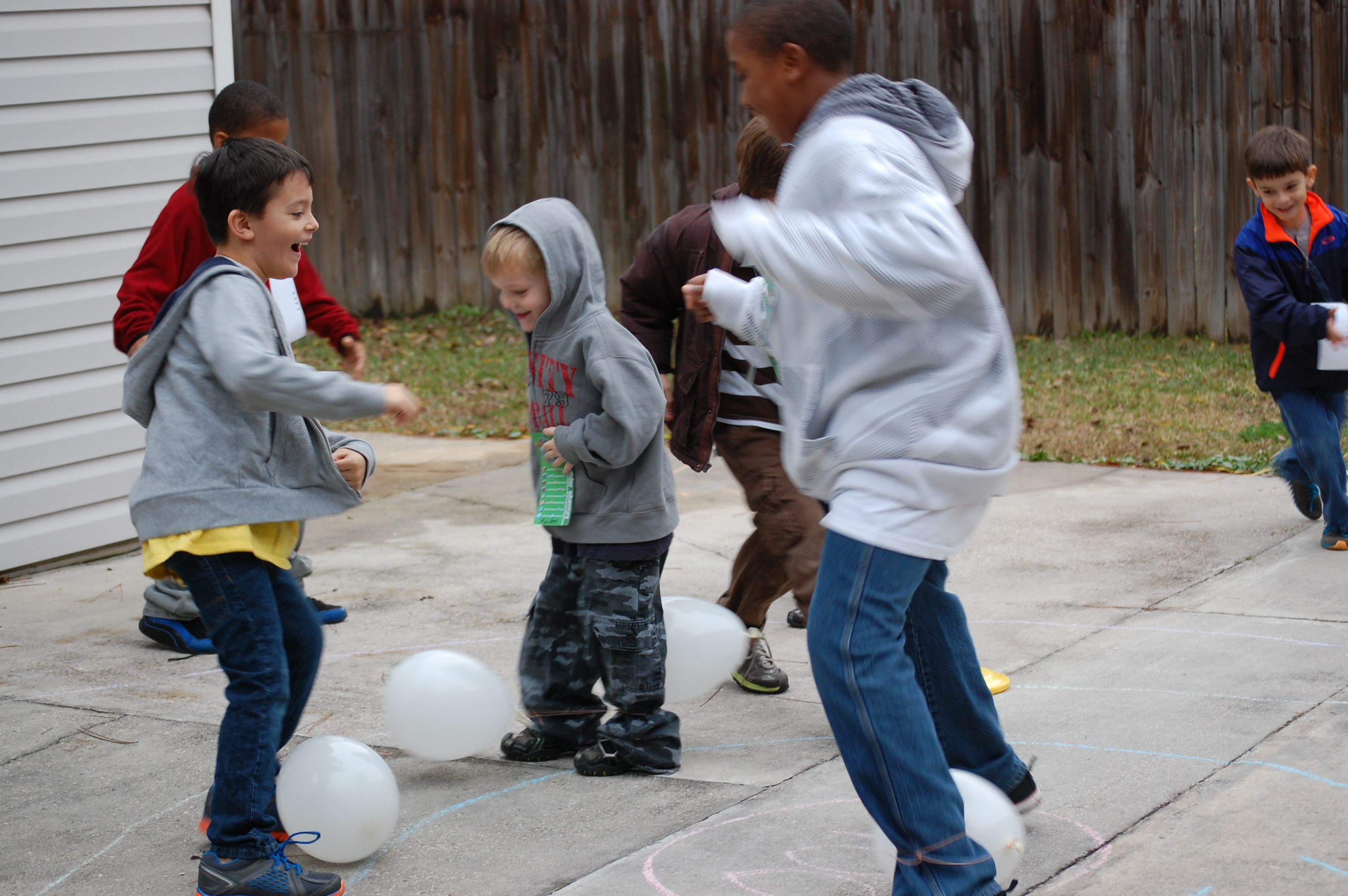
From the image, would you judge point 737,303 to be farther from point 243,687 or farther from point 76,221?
point 76,221

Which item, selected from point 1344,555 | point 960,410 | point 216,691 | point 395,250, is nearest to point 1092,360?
point 1344,555

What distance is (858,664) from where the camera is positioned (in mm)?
2488

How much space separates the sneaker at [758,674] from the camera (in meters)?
4.21

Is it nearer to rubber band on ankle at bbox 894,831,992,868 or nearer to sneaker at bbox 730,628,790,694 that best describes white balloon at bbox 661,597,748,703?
sneaker at bbox 730,628,790,694

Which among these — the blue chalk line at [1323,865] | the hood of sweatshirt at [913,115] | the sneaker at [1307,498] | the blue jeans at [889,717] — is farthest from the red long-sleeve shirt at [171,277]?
the sneaker at [1307,498]

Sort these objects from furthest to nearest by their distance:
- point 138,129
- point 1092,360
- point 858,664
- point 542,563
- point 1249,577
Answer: point 1092,360
point 138,129
point 542,563
point 1249,577
point 858,664

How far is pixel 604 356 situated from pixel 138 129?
145 inches

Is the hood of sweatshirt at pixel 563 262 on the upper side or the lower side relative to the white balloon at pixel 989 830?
upper

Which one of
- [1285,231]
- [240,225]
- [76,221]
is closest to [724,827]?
[240,225]

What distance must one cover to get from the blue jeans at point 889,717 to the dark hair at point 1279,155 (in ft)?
12.0

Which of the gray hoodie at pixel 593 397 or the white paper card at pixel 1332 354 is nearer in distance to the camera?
the gray hoodie at pixel 593 397

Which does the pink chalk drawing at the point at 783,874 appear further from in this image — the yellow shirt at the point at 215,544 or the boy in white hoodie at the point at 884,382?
the yellow shirt at the point at 215,544

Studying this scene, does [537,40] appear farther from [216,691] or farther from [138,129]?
[216,691]

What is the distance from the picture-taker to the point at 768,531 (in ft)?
13.4
